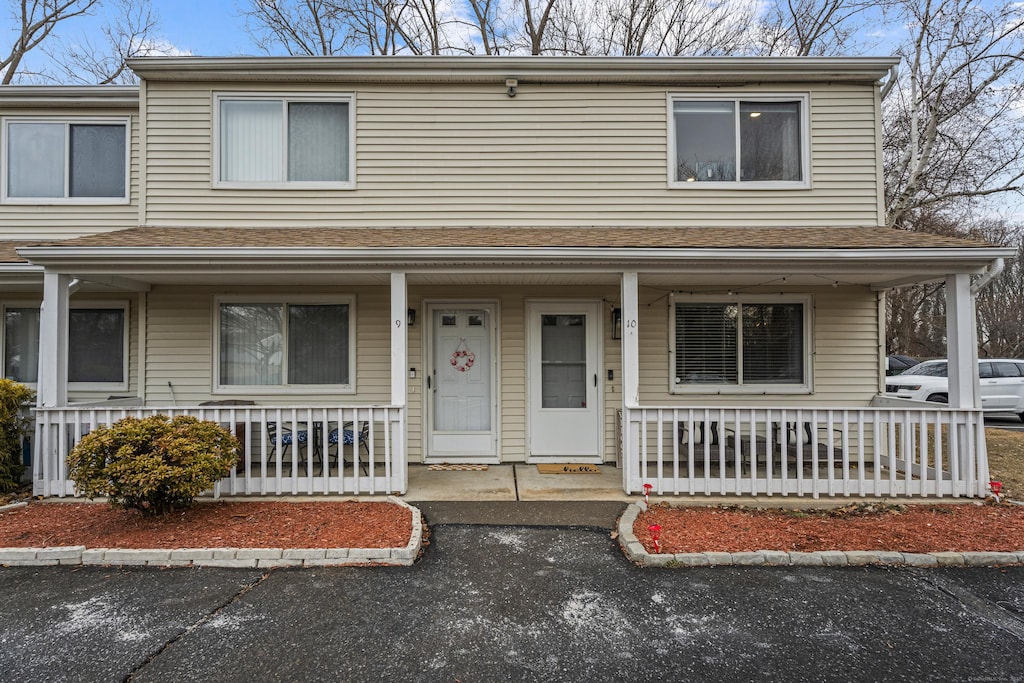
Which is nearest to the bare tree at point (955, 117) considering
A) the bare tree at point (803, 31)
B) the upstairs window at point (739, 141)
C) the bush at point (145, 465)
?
the bare tree at point (803, 31)

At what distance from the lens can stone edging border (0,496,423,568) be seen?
4.03 metres

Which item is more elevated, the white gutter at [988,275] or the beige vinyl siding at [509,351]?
the white gutter at [988,275]

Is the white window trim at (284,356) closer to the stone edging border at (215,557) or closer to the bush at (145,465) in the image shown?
the bush at (145,465)

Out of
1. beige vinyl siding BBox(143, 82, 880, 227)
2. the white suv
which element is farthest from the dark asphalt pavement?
the white suv

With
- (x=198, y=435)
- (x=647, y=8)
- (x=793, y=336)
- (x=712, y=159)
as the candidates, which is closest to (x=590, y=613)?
(x=198, y=435)

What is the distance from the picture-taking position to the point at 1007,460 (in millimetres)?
7582

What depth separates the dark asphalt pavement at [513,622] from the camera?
9.12ft

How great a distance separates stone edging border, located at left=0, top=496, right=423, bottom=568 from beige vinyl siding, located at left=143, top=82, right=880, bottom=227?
14.4ft

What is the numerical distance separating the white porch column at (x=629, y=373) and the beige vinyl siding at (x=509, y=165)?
1.77 m

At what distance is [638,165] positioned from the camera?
23.7 ft

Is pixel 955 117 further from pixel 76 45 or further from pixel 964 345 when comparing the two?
pixel 76 45

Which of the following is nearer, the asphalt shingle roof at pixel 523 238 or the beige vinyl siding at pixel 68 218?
the asphalt shingle roof at pixel 523 238

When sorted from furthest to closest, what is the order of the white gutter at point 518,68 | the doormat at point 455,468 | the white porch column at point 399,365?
the white gutter at point 518,68 → the doormat at point 455,468 → the white porch column at point 399,365

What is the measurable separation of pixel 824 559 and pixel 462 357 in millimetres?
4592
